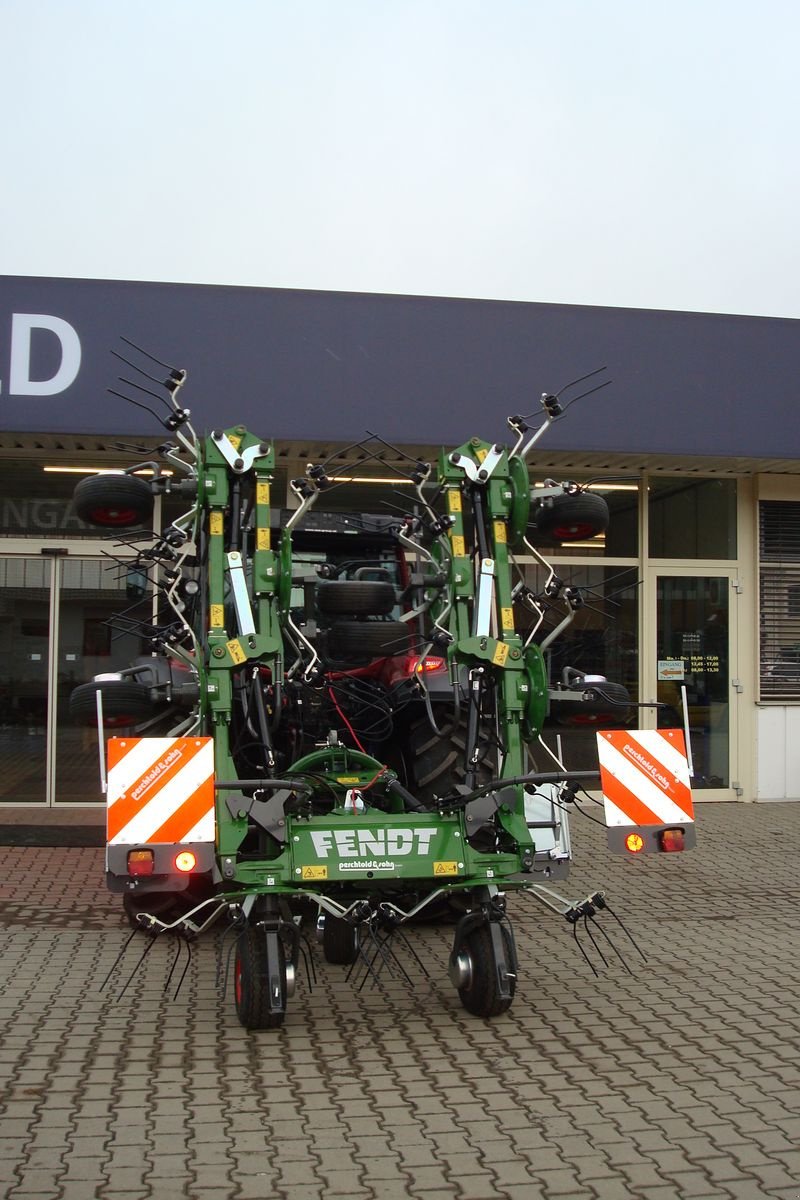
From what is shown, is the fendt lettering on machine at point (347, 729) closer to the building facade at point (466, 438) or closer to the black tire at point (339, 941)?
the black tire at point (339, 941)

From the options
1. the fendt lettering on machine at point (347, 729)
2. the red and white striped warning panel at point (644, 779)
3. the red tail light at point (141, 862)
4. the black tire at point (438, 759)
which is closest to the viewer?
the red tail light at point (141, 862)

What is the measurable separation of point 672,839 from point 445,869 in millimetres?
951

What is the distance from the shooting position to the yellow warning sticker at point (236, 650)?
529 centimetres

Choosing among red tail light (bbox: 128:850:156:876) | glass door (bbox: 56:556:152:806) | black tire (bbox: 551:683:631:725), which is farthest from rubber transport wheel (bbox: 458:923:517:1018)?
glass door (bbox: 56:556:152:806)

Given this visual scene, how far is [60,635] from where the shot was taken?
11.1 meters

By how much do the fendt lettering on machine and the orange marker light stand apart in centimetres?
1

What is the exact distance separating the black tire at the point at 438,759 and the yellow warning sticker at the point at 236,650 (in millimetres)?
1262

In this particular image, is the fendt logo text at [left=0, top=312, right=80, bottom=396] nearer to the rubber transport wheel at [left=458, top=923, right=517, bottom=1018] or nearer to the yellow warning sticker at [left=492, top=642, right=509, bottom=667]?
the yellow warning sticker at [left=492, top=642, right=509, bottom=667]

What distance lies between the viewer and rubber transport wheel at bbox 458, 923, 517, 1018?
5.01 m

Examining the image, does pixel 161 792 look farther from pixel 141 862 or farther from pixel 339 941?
pixel 339 941

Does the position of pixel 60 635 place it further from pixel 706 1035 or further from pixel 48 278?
pixel 706 1035

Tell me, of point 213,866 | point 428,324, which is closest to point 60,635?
point 428,324

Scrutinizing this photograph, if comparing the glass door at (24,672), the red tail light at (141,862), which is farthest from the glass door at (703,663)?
the red tail light at (141,862)

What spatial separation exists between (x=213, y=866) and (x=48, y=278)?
252 inches
